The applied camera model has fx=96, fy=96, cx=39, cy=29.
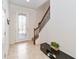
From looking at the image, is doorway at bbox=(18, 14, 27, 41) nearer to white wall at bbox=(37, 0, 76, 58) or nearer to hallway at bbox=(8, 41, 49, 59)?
hallway at bbox=(8, 41, 49, 59)


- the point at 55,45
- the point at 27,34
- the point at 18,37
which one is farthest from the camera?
the point at 27,34

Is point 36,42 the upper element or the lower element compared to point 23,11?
lower

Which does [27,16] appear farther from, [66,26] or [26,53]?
[66,26]

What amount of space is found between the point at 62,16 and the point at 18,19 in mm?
5413

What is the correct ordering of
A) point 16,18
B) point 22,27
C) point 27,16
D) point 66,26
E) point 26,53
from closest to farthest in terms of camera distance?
point 66,26, point 26,53, point 16,18, point 22,27, point 27,16

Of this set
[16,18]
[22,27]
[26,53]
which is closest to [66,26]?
[26,53]

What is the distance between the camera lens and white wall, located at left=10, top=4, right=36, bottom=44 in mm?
6918

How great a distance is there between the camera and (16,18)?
7.25 meters

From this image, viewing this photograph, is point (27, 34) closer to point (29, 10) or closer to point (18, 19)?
point (18, 19)

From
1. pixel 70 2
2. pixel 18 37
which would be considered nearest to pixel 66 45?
pixel 70 2

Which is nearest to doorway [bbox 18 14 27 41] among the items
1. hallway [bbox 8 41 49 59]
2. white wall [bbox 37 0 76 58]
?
hallway [bbox 8 41 49 59]

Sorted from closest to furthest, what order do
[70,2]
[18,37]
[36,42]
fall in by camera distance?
[70,2] → [36,42] → [18,37]

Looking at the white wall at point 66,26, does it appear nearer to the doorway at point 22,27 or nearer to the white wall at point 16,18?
the white wall at point 16,18

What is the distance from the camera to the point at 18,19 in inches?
297
